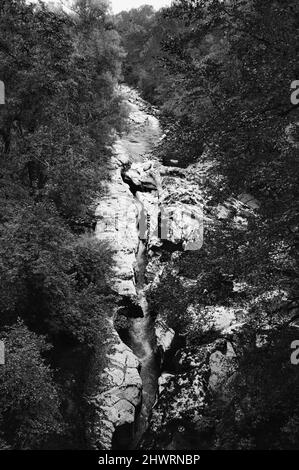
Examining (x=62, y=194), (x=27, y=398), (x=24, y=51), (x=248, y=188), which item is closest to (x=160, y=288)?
(x=248, y=188)

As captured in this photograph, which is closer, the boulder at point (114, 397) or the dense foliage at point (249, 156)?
the dense foliage at point (249, 156)

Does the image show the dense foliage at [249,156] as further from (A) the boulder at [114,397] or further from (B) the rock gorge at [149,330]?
(A) the boulder at [114,397]

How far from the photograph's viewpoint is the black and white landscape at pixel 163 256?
298 inches

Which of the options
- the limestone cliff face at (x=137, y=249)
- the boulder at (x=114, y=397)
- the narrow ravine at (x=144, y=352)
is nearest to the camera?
the boulder at (x=114, y=397)

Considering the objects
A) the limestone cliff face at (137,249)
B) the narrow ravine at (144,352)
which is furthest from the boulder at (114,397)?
the narrow ravine at (144,352)

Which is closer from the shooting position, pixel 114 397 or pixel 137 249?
pixel 114 397

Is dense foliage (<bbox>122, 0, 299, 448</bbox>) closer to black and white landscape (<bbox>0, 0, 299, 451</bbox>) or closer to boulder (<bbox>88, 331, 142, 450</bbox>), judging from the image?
black and white landscape (<bbox>0, 0, 299, 451</bbox>)

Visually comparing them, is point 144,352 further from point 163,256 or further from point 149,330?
point 163,256

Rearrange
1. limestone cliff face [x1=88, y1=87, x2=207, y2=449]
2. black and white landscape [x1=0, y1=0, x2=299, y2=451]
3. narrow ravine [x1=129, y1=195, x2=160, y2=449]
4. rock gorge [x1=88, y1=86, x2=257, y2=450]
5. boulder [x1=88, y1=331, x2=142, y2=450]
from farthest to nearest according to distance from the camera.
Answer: narrow ravine [x1=129, y1=195, x2=160, y2=449] < limestone cliff face [x1=88, y1=87, x2=207, y2=449] < rock gorge [x1=88, y1=86, x2=257, y2=450] < boulder [x1=88, y1=331, x2=142, y2=450] < black and white landscape [x1=0, y1=0, x2=299, y2=451]

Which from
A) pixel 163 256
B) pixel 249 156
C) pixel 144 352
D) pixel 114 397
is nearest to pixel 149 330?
pixel 144 352

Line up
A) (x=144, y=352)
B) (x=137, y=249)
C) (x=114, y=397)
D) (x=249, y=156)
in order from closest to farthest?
(x=249, y=156) < (x=114, y=397) < (x=144, y=352) < (x=137, y=249)

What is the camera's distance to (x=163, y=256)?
60.0 feet

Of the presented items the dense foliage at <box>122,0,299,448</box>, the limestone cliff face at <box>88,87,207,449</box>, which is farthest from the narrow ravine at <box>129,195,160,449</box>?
the dense foliage at <box>122,0,299,448</box>

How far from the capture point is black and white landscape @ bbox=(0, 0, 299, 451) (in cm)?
757
